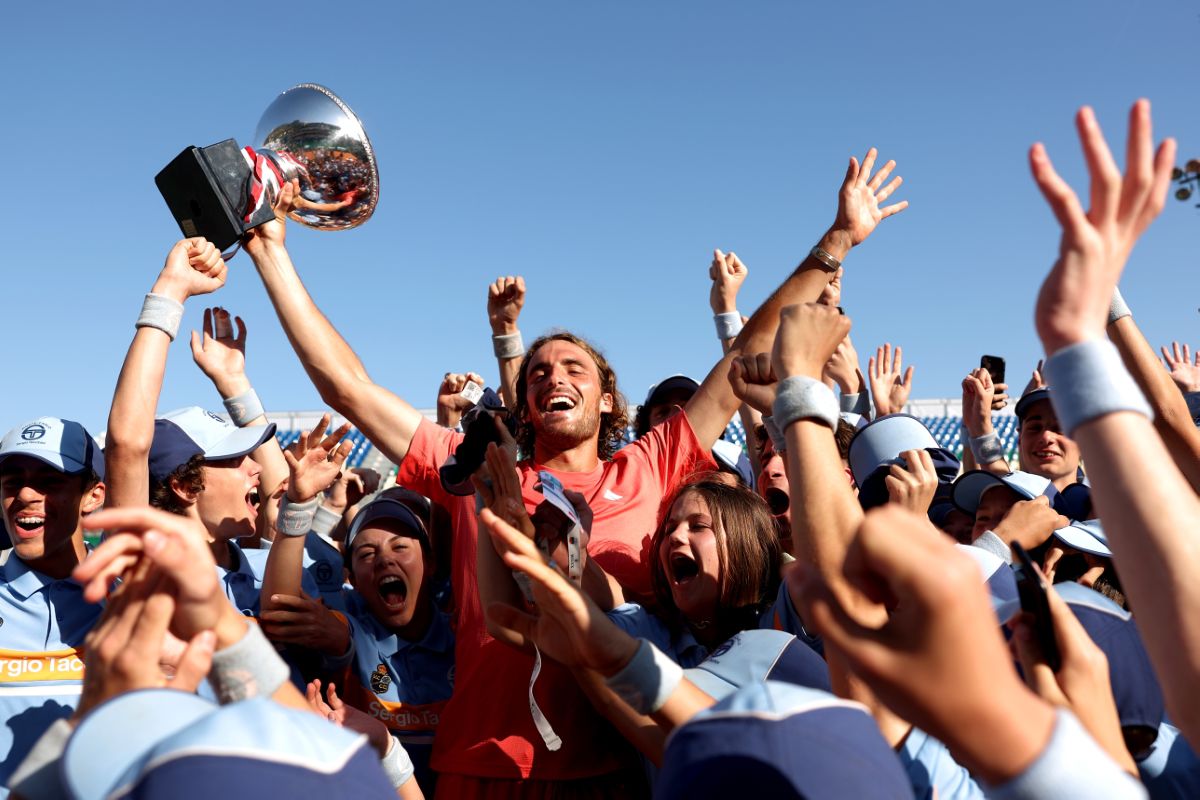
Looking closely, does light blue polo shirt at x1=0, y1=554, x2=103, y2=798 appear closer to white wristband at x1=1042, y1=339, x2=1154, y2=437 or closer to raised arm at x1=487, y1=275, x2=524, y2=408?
raised arm at x1=487, y1=275, x2=524, y2=408

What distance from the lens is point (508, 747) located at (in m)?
2.92

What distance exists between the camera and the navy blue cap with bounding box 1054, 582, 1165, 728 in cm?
211

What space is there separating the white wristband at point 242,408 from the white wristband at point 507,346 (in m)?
1.17

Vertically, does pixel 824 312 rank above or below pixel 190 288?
below

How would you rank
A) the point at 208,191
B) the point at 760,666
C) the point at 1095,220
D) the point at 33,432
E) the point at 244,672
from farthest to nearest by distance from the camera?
the point at 208,191
the point at 33,432
the point at 760,666
the point at 244,672
the point at 1095,220

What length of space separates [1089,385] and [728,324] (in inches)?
137

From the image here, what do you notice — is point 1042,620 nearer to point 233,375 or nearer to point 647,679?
point 647,679

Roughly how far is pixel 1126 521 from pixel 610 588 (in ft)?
6.03

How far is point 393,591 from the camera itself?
3.91 meters

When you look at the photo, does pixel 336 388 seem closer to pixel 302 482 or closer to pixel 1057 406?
pixel 302 482

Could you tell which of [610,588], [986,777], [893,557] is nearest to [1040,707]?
[986,777]

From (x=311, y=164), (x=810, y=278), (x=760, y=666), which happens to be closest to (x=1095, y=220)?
(x=760, y=666)

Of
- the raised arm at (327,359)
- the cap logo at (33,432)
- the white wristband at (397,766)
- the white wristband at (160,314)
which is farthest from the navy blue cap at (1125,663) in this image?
the cap logo at (33,432)

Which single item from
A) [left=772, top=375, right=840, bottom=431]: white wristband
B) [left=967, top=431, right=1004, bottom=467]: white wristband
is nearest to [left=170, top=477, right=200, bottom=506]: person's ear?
[left=772, top=375, right=840, bottom=431]: white wristband
